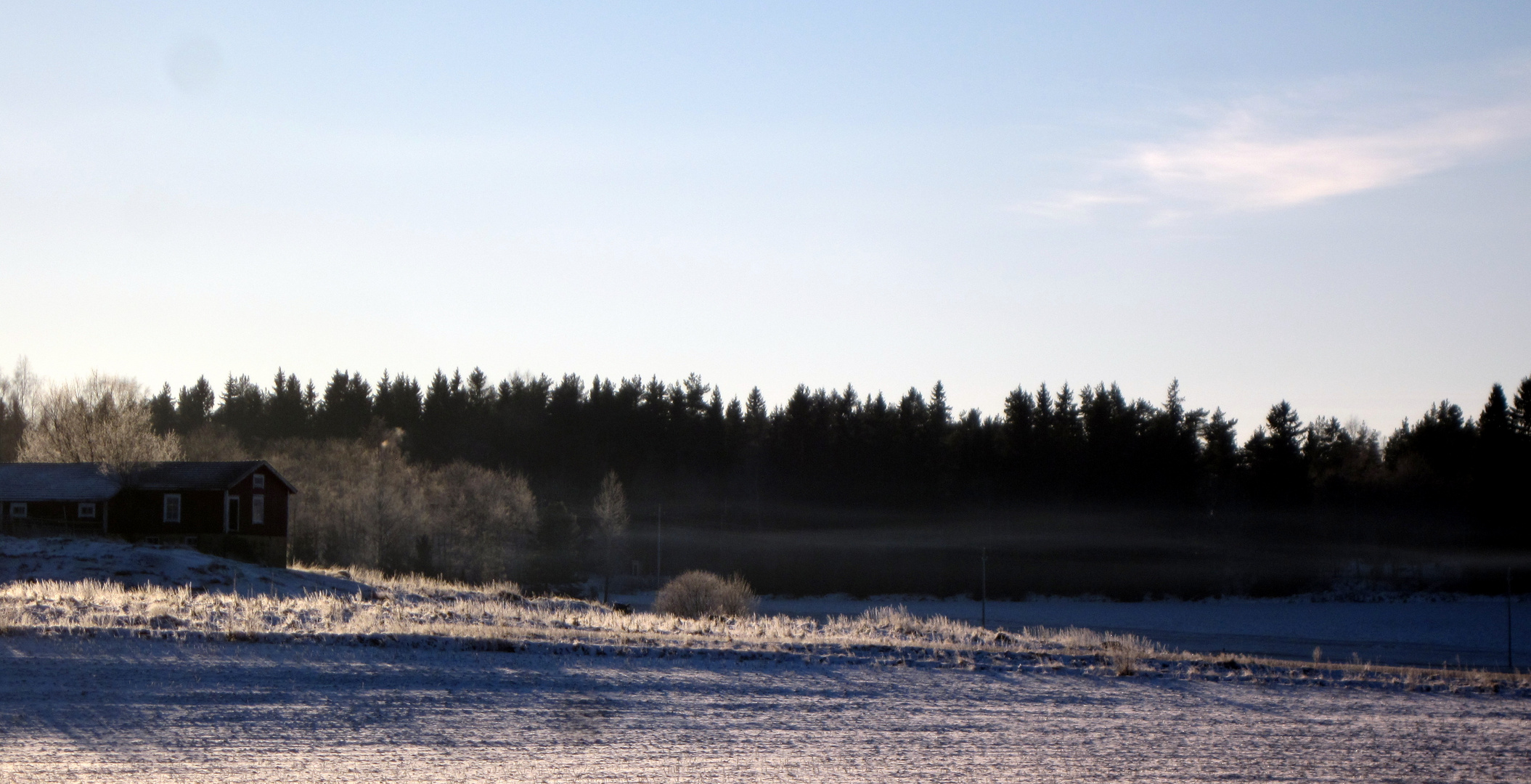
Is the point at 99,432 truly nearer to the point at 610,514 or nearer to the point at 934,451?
the point at 610,514

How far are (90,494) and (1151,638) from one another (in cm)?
A: 4596

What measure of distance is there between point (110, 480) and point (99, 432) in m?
12.4

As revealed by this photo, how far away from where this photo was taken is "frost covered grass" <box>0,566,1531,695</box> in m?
16.1

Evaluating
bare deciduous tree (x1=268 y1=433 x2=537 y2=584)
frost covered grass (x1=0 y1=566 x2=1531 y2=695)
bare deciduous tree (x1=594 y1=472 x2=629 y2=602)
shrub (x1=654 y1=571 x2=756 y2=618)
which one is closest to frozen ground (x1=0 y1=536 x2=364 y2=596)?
shrub (x1=654 y1=571 x2=756 y2=618)

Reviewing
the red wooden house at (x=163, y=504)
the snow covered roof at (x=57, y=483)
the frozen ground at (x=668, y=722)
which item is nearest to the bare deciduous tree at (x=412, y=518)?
the red wooden house at (x=163, y=504)

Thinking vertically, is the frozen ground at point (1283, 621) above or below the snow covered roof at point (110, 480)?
below

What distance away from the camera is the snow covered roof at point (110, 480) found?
50.6 metres

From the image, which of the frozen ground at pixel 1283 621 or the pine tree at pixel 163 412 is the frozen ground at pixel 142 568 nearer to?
the frozen ground at pixel 1283 621

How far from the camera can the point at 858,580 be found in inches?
3056

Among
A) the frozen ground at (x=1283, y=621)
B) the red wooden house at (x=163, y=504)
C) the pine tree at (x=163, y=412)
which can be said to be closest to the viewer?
the frozen ground at (x=1283, y=621)

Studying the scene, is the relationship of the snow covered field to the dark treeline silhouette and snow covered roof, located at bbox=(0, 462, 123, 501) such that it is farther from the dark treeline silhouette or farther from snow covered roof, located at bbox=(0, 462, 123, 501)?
the dark treeline silhouette

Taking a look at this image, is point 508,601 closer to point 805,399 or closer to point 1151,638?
point 1151,638

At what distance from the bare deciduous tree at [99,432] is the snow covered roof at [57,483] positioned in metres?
0.84

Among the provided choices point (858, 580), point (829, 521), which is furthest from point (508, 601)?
point (829, 521)
